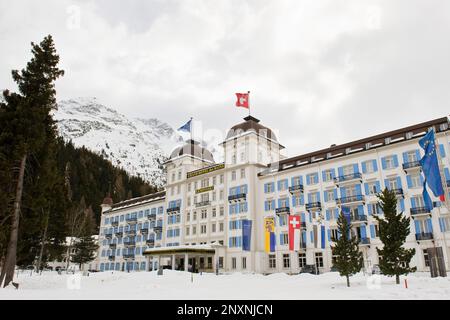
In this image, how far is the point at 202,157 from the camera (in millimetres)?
70812

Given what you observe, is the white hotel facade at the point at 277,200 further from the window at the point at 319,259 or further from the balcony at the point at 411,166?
the balcony at the point at 411,166

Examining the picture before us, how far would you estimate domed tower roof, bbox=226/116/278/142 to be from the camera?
5919 cm

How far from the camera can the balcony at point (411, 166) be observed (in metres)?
40.4

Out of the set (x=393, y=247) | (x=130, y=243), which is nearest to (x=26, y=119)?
(x=393, y=247)

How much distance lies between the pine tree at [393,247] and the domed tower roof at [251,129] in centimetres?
3588

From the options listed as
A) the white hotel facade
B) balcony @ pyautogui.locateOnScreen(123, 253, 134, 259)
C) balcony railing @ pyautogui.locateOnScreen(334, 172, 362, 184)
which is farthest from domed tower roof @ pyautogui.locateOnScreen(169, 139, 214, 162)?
balcony railing @ pyautogui.locateOnScreen(334, 172, 362, 184)

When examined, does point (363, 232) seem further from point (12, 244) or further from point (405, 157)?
point (12, 244)

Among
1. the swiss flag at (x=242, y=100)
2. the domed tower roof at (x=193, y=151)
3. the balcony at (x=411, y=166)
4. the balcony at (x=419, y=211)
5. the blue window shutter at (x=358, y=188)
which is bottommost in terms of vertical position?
the balcony at (x=419, y=211)

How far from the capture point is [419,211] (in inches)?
1539

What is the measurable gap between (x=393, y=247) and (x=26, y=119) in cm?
2580

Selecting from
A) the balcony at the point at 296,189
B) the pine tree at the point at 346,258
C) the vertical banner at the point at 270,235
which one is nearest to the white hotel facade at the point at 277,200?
the balcony at the point at 296,189
